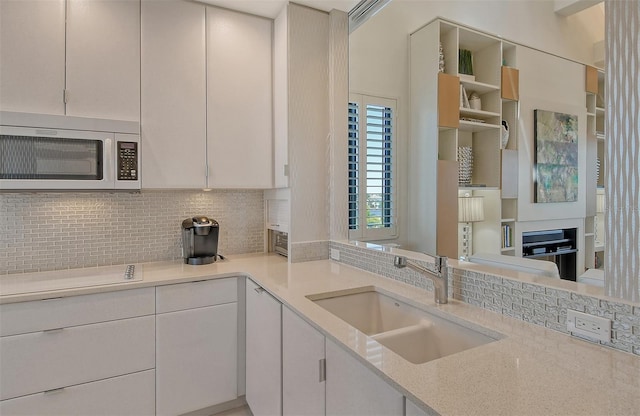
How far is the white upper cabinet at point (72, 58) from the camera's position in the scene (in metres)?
1.78

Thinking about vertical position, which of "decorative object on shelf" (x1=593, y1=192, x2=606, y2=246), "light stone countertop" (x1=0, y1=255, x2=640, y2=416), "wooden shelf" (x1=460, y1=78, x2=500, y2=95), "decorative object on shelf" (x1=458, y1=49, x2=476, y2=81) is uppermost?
"decorative object on shelf" (x1=458, y1=49, x2=476, y2=81)

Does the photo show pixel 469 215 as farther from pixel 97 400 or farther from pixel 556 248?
pixel 97 400

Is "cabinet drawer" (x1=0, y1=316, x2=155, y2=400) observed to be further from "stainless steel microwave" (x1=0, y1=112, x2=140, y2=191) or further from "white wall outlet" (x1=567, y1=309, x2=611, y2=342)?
"white wall outlet" (x1=567, y1=309, x2=611, y2=342)

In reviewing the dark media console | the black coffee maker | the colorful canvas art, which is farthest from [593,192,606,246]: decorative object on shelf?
the black coffee maker

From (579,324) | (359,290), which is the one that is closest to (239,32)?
(359,290)

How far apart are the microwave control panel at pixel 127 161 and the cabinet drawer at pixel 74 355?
2.63ft

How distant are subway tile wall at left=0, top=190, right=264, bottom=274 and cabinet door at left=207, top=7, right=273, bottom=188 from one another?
1.15 feet

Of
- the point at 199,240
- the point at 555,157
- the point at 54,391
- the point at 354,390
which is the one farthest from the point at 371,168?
the point at 54,391

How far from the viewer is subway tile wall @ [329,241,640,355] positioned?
98 cm

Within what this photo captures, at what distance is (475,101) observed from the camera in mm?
1951

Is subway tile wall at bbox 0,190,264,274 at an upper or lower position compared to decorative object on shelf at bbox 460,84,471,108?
lower

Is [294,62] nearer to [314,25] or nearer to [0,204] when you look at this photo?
[314,25]

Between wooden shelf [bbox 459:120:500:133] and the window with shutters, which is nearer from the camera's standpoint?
wooden shelf [bbox 459:120:500:133]

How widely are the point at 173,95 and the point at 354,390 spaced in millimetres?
1966
